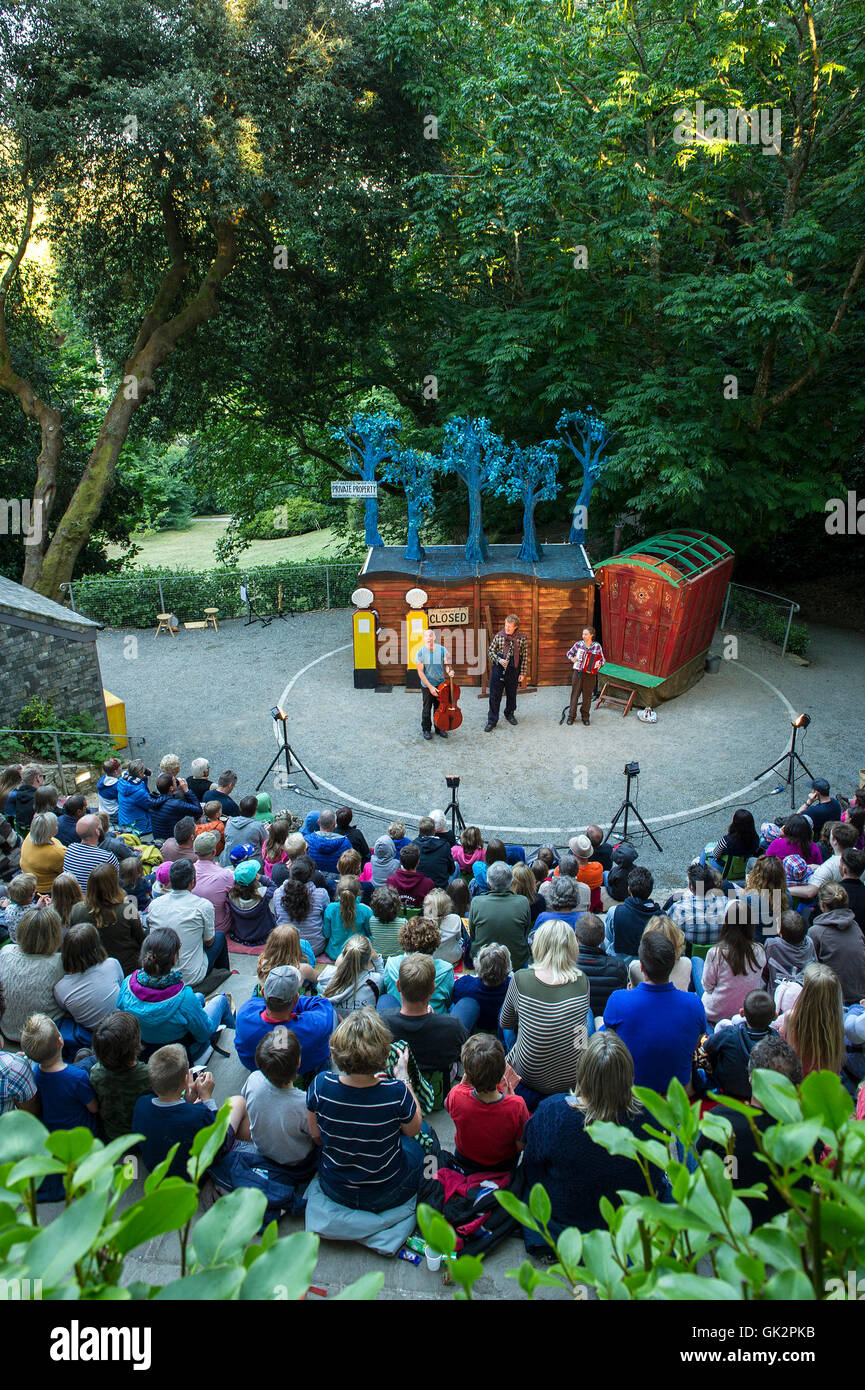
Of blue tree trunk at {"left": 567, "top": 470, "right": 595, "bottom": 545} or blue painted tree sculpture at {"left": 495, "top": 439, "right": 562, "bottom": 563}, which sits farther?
blue tree trunk at {"left": 567, "top": 470, "right": 595, "bottom": 545}

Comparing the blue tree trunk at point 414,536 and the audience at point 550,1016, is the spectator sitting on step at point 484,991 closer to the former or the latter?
the audience at point 550,1016

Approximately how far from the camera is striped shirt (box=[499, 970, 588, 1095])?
5.20m

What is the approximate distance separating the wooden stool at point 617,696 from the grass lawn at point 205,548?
21992mm

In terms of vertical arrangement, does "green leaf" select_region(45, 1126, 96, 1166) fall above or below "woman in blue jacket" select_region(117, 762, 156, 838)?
above

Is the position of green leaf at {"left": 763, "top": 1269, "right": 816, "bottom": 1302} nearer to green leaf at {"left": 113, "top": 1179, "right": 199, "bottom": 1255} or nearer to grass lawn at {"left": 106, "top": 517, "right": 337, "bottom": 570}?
green leaf at {"left": 113, "top": 1179, "right": 199, "bottom": 1255}

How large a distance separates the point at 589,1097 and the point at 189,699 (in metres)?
13.7

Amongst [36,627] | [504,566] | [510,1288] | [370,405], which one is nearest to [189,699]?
[36,627]

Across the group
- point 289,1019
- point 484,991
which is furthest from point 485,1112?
point 484,991

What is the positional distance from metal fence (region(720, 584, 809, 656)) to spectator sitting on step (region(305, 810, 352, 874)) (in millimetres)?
13068

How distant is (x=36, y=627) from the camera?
13266 millimetres

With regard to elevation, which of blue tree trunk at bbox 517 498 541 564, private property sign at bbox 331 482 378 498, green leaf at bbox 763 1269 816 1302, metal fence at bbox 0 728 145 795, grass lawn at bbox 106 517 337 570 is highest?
private property sign at bbox 331 482 378 498

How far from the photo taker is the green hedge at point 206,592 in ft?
69.6

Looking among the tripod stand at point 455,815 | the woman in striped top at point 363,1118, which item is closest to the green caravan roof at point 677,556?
the tripod stand at point 455,815

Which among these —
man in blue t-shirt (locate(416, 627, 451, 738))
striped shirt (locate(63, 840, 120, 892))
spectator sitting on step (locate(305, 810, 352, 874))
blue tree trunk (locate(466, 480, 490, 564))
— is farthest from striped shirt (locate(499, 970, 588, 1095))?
blue tree trunk (locate(466, 480, 490, 564))
